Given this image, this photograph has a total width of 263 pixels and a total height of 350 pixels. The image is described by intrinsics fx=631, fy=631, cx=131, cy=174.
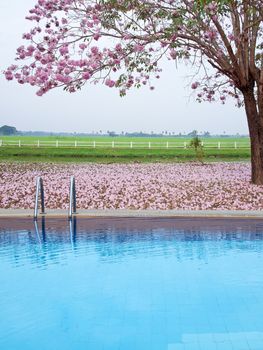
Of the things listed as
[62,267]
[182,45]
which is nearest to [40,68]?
[182,45]

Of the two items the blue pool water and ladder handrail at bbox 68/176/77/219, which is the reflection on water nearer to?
the blue pool water

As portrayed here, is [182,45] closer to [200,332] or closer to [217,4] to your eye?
[217,4]

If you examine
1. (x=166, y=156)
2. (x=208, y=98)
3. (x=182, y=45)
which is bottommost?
(x=166, y=156)

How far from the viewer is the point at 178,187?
19.3m

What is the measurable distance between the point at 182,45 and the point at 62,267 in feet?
36.0

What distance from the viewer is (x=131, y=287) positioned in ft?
28.1

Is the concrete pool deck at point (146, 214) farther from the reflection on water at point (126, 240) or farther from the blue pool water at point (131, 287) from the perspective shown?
the blue pool water at point (131, 287)

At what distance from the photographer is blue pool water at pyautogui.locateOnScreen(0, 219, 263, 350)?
21.8 feet

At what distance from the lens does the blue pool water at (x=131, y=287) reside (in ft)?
21.8

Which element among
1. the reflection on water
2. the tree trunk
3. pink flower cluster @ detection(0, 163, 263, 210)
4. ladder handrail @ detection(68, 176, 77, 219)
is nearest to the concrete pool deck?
ladder handrail @ detection(68, 176, 77, 219)

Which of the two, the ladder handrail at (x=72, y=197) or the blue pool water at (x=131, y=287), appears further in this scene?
the ladder handrail at (x=72, y=197)

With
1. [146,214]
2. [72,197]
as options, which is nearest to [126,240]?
[146,214]

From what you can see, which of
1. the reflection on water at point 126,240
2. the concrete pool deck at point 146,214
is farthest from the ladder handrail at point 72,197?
the reflection on water at point 126,240

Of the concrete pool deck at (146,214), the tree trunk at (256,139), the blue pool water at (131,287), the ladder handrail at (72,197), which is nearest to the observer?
the blue pool water at (131,287)
